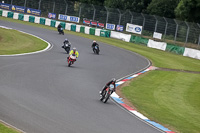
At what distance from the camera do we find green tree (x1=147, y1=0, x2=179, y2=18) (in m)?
61.2

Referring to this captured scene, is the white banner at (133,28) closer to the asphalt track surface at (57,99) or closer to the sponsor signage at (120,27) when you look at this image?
the sponsor signage at (120,27)

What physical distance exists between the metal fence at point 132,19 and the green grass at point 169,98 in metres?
16.8

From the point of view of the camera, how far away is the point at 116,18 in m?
49.9

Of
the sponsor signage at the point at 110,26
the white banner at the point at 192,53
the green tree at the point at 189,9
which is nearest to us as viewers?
the white banner at the point at 192,53

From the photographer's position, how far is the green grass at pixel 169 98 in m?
13.0

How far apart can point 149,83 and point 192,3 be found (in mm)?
33695

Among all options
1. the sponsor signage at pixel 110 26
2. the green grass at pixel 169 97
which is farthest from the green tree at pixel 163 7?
Answer: the green grass at pixel 169 97

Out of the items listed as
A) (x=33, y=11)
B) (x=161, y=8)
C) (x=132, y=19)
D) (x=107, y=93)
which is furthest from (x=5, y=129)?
(x=161, y=8)

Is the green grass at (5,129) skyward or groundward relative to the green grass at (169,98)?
skyward

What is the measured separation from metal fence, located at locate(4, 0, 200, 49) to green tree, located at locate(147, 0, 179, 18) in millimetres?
11870

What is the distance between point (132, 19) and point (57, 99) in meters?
36.8

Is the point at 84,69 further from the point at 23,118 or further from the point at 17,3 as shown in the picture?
the point at 17,3

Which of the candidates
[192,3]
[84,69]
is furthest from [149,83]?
[192,3]

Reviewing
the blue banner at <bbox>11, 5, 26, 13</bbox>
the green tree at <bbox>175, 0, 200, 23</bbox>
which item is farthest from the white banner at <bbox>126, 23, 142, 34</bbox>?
the blue banner at <bbox>11, 5, 26, 13</bbox>
